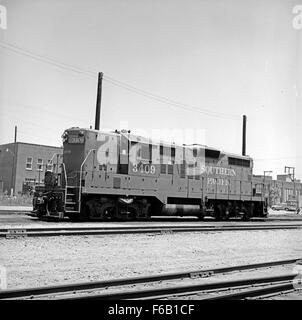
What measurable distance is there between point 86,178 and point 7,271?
922cm

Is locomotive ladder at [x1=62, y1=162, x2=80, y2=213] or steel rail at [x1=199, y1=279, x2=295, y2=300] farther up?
locomotive ladder at [x1=62, y1=162, x2=80, y2=213]

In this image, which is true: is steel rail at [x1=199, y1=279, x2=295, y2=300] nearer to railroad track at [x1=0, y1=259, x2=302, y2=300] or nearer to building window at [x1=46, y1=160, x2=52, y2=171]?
railroad track at [x1=0, y1=259, x2=302, y2=300]

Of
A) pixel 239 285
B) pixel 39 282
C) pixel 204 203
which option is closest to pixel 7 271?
pixel 39 282

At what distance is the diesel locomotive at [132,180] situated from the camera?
50.7ft

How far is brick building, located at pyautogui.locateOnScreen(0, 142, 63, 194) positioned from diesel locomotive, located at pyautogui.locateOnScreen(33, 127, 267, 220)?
76.4 ft

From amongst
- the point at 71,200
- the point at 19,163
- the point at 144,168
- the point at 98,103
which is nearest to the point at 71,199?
the point at 71,200

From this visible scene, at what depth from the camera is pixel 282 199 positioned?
251 ft

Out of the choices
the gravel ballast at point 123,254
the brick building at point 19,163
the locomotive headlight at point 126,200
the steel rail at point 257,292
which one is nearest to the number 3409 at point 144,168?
the locomotive headlight at point 126,200

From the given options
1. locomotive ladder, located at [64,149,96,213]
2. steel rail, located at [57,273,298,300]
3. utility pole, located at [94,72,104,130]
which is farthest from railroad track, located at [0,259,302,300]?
utility pole, located at [94,72,104,130]

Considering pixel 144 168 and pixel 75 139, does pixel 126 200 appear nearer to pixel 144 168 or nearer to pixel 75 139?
pixel 144 168

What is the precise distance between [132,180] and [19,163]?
26194 millimetres

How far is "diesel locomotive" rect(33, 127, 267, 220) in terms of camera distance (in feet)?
50.7

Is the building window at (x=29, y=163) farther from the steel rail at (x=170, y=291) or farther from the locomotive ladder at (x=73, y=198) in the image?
the steel rail at (x=170, y=291)
